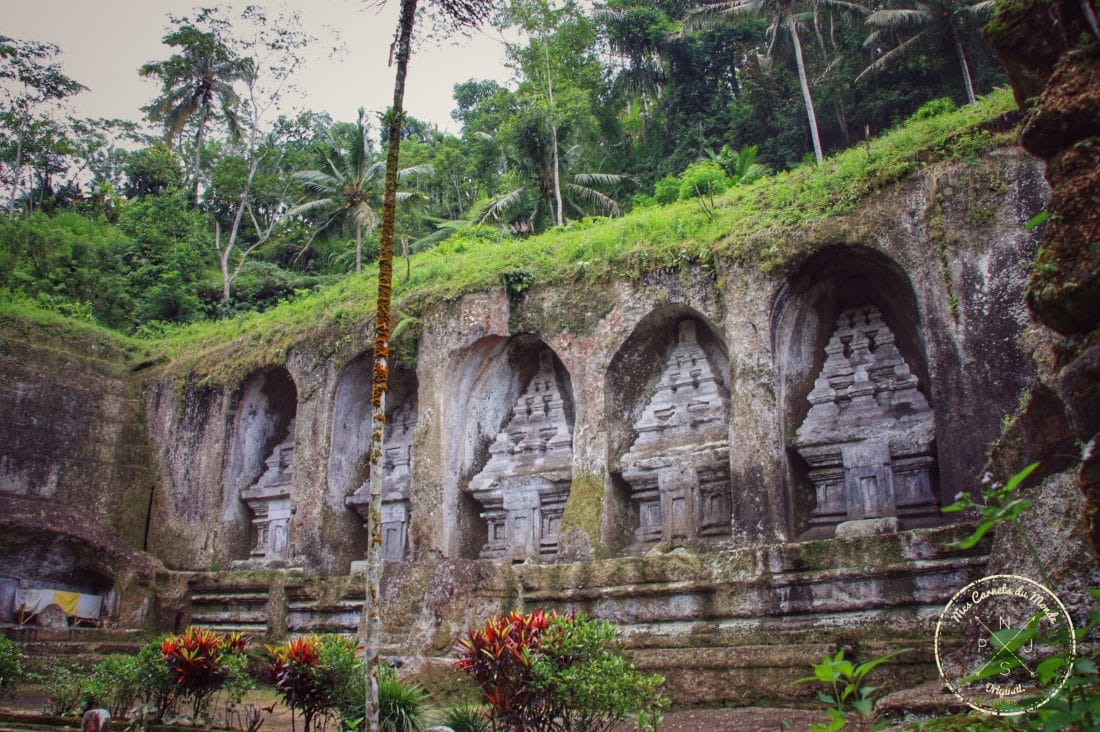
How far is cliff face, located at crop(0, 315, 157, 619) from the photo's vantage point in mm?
15125

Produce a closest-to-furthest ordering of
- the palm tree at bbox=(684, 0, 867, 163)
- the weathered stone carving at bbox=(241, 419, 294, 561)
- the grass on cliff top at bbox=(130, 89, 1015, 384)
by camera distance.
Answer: the grass on cliff top at bbox=(130, 89, 1015, 384) → the weathered stone carving at bbox=(241, 419, 294, 561) → the palm tree at bbox=(684, 0, 867, 163)

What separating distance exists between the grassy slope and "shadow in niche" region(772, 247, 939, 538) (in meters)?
0.85

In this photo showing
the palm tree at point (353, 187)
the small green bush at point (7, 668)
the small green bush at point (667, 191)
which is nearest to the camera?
the small green bush at point (7, 668)

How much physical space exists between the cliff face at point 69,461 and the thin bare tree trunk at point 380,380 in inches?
340

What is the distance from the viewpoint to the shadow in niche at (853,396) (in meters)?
11.3

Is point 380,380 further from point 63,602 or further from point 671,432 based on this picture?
point 63,602

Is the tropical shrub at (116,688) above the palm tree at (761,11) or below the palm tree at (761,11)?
below

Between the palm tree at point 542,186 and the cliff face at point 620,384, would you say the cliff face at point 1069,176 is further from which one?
the palm tree at point 542,186

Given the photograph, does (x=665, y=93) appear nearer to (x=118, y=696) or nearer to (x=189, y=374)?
(x=189, y=374)

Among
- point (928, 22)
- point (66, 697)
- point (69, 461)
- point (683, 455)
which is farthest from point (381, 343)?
point (928, 22)

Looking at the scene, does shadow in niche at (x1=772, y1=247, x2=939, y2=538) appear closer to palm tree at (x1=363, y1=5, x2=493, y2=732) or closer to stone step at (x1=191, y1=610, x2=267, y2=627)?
palm tree at (x1=363, y1=5, x2=493, y2=732)

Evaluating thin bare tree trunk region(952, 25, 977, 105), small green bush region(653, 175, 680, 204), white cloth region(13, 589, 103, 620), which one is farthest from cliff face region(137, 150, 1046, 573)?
thin bare tree trunk region(952, 25, 977, 105)

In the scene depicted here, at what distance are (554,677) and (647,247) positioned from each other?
8.09 meters

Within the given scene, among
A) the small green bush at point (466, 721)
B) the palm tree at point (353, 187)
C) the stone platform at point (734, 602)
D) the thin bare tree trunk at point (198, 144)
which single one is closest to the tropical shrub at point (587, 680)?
the small green bush at point (466, 721)
